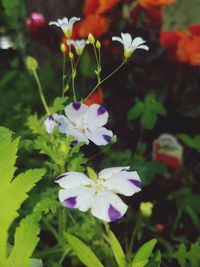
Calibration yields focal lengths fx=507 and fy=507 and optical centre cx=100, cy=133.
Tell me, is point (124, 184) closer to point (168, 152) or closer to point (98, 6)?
point (168, 152)

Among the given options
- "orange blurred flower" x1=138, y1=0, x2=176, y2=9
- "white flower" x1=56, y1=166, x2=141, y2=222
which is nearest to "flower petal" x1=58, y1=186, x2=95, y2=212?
"white flower" x1=56, y1=166, x2=141, y2=222

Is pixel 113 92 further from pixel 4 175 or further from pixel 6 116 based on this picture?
pixel 4 175

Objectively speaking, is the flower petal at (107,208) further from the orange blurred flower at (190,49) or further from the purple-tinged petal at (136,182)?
the orange blurred flower at (190,49)

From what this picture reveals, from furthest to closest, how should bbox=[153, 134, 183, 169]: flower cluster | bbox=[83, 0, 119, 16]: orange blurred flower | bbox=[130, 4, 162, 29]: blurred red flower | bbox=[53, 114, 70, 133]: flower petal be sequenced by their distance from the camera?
bbox=[130, 4, 162, 29]: blurred red flower
bbox=[83, 0, 119, 16]: orange blurred flower
bbox=[153, 134, 183, 169]: flower cluster
bbox=[53, 114, 70, 133]: flower petal

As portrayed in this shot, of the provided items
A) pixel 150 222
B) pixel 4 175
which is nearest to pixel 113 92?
pixel 150 222

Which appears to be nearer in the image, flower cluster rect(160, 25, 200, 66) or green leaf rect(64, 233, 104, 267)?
green leaf rect(64, 233, 104, 267)

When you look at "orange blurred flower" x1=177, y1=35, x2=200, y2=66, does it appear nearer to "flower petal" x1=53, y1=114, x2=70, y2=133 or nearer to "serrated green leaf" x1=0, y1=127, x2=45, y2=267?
"flower petal" x1=53, y1=114, x2=70, y2=133

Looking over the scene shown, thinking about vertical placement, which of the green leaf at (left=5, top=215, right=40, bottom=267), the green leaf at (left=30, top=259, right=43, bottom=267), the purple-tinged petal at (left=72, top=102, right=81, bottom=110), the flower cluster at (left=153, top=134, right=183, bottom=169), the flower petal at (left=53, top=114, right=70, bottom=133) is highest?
the purple-tinged petal at (left=72, top=102, right=81, bottom=110)
